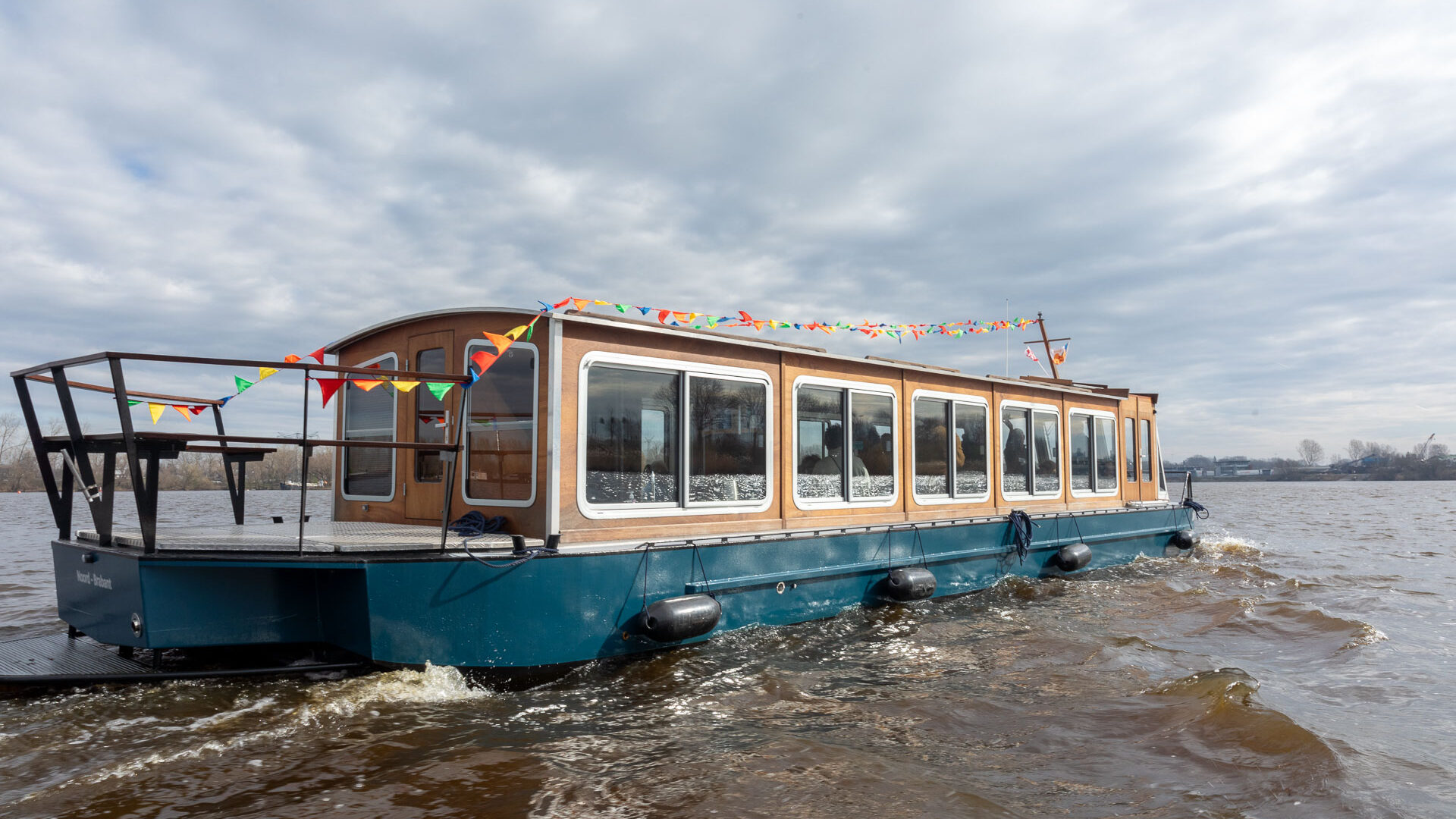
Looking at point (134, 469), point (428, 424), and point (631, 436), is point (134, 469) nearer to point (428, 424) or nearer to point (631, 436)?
point (428, 424)

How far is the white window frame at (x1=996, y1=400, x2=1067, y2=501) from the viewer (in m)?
11.1

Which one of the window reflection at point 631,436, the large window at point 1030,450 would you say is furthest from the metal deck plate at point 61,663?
the large window at point 1030,450

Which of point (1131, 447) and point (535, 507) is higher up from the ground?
point (1131, 447)

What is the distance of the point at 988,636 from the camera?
843 cm

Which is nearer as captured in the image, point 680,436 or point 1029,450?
point 680,436

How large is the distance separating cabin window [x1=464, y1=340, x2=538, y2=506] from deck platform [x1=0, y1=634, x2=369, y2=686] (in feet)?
5.21

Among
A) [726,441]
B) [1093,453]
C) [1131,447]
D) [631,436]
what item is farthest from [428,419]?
[1131,447]

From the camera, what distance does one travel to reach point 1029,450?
11.7 m

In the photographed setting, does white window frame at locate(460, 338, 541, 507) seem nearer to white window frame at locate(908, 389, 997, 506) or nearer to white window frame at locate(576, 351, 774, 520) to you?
white window frame at locate(576, 351, 774, 520)

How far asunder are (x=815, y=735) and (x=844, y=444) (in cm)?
401

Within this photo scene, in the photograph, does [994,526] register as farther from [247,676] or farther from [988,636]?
[247,676]

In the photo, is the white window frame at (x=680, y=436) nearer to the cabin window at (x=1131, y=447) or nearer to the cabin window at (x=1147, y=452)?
the cabin window at (x=1131, y=447)

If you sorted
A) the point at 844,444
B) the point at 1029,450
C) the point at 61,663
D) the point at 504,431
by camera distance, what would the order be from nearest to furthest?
the point at 61,663
the point at 504,431
the point at 844,444
the point at 1029,450

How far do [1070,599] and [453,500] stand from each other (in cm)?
770
